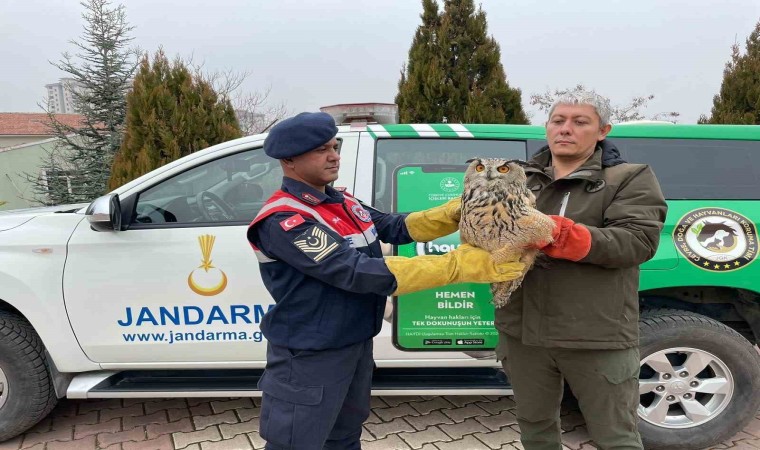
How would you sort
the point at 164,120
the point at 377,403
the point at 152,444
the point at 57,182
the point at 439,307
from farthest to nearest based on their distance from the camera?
the point at 57,182, the point at 164,120, the point at 377,403, the point at 152,444, the point at 439,307

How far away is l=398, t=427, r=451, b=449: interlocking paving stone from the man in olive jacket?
113 cm

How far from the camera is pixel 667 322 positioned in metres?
2.29

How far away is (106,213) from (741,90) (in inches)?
404

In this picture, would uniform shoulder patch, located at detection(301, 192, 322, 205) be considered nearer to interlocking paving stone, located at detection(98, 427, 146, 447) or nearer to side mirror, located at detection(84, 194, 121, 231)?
side mirror, located at detection(84, 194, 121, 231)

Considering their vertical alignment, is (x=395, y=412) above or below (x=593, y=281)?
below

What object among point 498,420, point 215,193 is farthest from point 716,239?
point 215,193

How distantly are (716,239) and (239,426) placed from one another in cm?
266

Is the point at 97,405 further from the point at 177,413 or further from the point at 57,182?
the point at 57,182

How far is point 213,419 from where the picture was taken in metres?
2.84

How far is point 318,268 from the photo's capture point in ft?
4.60

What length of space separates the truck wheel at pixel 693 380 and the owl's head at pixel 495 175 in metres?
1.34

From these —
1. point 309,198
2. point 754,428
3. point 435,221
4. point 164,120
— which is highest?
point 164,120

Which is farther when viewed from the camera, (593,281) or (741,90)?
(741,90)

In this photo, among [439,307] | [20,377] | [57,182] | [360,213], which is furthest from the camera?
[57,182]
